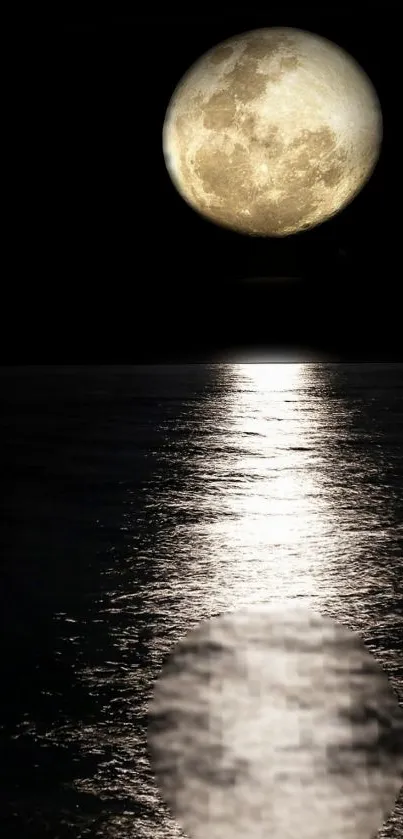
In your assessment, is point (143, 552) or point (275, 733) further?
point (143, 552)

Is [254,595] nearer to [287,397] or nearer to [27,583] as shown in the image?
[27,583]

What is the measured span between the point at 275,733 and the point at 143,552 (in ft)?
7.91

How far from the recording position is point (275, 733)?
12.7 feet

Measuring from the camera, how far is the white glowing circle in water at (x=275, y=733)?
3318mm

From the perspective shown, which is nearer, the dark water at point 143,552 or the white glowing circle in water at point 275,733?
the white glowing circle in water at point 275,733

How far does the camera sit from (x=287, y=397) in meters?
12.5

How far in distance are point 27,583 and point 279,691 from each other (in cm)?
179

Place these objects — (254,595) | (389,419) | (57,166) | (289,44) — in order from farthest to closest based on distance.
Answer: (57,166) < (289,44) < (389,419) < (254,595)

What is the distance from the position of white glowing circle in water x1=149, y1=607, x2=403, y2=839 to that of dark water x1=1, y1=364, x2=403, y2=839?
0.08 m

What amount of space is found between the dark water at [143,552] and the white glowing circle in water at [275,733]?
0.08 meters

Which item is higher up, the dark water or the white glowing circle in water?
the dark water

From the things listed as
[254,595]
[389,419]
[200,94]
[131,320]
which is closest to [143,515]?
[254,595]

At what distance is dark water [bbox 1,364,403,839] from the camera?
367 centimetres

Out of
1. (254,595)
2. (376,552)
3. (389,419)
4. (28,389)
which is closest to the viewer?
(254,595)
